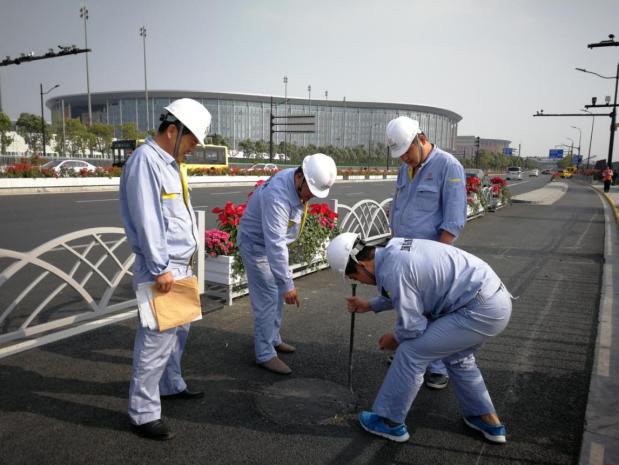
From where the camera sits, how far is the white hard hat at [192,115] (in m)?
2.72

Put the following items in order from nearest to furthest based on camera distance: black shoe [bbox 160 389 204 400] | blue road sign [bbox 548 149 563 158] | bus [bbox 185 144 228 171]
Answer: black shoe [bbox 160 389 204 400]
bus [bbox 185 144 228 171]
blue road sign [bbox 548 149 563 158]

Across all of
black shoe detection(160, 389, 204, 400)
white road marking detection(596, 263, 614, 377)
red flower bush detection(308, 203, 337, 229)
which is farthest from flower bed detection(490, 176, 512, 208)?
black shoe detection(160, 389, 204, 400)

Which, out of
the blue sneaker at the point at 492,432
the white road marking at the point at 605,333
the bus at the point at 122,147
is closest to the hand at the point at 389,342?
the blue sneaker at the point at 492,432

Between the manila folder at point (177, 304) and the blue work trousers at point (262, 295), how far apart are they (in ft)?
2.95

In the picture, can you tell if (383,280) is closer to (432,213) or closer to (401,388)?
(401,388)

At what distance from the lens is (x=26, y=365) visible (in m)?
3.76

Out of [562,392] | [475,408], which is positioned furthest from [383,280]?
[562,392]

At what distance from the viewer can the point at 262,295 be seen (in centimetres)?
383

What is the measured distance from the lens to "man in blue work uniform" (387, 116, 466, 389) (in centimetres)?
358

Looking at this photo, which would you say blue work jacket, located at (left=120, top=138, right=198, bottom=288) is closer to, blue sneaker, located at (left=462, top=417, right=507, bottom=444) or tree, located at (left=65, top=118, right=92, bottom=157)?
blue sneaker, located at (left=462, top=417, right=507, bottom=444)

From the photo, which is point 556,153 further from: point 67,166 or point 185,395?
point 185,395

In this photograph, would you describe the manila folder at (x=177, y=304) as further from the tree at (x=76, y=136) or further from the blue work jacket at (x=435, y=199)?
the tree at (x=76, y=136)

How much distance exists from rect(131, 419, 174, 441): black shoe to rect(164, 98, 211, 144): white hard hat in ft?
5.80

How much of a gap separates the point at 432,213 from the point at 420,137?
0.61m
